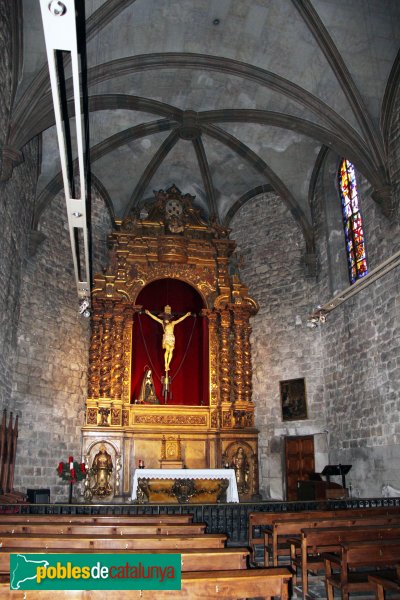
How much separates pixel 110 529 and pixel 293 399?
11.2 meters

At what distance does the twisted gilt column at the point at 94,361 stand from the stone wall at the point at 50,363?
536mm

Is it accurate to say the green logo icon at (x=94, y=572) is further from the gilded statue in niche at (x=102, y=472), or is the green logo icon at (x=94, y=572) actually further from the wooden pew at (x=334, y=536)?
the gilded statue in niche at (x=102, y=472)

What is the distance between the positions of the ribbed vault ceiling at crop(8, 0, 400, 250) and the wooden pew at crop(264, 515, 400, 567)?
344 inches

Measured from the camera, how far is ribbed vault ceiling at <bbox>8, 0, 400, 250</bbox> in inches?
508

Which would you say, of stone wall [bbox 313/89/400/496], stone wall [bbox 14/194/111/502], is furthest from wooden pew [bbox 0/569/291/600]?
stone wall [bbox 14/194/111/502]

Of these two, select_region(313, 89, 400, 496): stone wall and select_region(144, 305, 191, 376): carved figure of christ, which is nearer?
select_region(313, 89, 400, 496): stone wall

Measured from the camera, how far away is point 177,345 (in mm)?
17969

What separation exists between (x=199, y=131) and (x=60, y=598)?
15.6 metres

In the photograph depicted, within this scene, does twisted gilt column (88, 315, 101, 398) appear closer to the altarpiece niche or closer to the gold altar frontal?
the altarpiece niche

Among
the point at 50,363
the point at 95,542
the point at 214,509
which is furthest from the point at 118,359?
the point at 95,542

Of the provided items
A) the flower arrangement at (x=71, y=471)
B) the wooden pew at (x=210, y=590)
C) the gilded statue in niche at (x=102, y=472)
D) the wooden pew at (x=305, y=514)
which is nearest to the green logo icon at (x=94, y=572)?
the wooden pew at (x=210, y=590)

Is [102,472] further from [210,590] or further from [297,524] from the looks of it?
[210,590]

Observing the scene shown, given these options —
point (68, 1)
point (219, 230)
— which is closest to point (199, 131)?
point (219, 230)

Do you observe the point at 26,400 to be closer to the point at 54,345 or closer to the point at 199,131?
the point at 54,345
